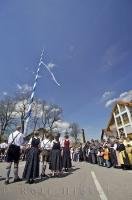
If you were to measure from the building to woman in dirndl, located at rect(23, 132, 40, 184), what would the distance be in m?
36.6

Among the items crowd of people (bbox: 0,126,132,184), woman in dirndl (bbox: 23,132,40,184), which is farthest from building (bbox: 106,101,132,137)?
woman in dirndl (bbox: 23,132,40,184)

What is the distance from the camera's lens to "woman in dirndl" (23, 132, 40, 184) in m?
7.43

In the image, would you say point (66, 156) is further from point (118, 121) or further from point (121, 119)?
point (118, 121)

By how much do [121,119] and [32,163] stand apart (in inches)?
1675

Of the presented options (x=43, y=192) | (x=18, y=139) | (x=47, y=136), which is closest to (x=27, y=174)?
(x=18, y=139)

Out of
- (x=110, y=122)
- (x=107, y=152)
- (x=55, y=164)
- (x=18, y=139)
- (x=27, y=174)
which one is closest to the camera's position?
(x=27, y=174)

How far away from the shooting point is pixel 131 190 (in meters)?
5.71

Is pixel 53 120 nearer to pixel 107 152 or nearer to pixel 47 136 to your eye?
pixel 107 152

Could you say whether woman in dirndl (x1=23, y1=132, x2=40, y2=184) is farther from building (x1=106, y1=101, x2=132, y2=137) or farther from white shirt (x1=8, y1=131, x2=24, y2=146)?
building (x1=106, y1=101, x2=132, y2=137)

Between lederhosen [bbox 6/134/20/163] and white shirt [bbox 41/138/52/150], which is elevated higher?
white shirt [bbox 41/138/52/150]

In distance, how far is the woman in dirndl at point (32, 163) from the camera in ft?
24.4

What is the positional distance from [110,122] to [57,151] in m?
48.5

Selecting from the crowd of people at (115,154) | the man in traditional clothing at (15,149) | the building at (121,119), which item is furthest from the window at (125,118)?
the man in traditional clothing at (15,149)

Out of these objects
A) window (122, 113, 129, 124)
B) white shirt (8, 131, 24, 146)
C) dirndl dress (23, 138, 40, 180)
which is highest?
window (122, 113, 129, 124)
